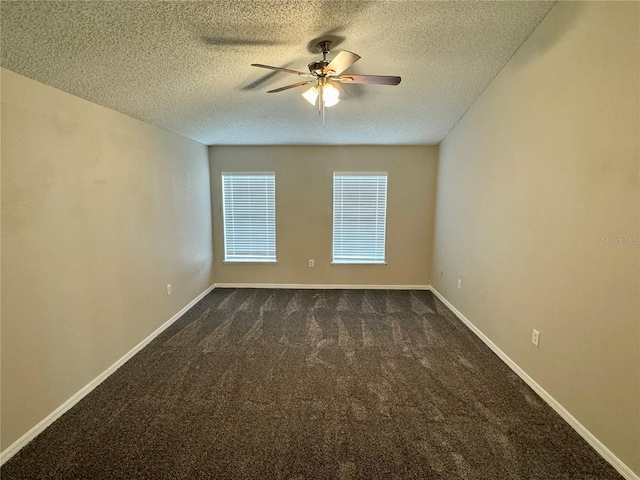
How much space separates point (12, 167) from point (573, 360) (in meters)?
3.73

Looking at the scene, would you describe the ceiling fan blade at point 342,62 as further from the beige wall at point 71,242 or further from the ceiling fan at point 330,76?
the beige wall at point 71,242

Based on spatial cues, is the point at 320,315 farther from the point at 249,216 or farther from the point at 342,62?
the point at 342,62

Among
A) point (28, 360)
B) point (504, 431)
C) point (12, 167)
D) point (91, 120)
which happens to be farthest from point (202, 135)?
point (504, 431)

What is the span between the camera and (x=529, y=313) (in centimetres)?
229

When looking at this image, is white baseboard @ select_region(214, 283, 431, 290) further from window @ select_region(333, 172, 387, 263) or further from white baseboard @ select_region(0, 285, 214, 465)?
white baseboard @ select_region(0, 285, 214, 465)

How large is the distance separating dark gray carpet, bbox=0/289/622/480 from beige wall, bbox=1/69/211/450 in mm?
316

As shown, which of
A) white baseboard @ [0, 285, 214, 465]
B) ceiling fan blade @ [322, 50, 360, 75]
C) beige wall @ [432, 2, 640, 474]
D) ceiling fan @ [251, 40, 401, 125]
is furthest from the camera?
ceiling fan @ [251, 40, 401, 125]

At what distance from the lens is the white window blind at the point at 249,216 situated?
15.1 feet

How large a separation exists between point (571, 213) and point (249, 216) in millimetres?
4011

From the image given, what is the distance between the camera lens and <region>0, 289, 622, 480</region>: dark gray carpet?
1.58 m

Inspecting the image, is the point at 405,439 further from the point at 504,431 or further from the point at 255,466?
the point at 255,466

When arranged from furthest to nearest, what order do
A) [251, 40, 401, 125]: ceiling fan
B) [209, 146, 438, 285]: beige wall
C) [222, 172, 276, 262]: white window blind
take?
[222, 172, 276, 262]: white window blind, [209, 146, 438, 285]: beige wall, [251, 40, 401, 125]: ceiling fan

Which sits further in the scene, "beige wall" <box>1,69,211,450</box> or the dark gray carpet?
"beige wall" <box>1,69,211,450</box>

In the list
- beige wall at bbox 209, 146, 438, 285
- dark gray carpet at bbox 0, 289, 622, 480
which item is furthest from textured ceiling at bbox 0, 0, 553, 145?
dark gray carpet at bbox 0, 289, 622, 480
